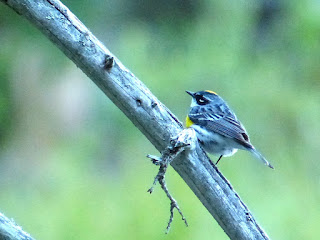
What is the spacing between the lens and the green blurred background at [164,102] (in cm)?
316

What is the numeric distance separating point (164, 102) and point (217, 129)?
4.70ft

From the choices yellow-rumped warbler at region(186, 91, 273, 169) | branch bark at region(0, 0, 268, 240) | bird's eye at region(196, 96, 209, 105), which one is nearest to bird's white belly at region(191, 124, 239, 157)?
yellow-rumped warbler at region(186, 91, 273, 169)

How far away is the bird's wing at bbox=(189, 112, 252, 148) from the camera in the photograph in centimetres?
208

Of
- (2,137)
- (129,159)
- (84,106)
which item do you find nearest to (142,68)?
(129,159)

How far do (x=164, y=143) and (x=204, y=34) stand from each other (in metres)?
2.35

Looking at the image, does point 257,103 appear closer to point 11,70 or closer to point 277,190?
point 277,190

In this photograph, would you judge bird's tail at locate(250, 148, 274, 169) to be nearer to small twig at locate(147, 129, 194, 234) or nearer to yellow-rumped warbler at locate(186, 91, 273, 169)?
yellow-rumped warbler at locate(186, 91, 273, 169)

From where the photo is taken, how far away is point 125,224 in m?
3.16

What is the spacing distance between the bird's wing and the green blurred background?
84 centimetres

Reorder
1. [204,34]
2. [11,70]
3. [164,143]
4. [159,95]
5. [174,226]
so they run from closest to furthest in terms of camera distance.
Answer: [164,143] → [174,226] → [159,95] → [204,34] → [11,70]

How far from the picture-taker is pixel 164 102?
3.53 m

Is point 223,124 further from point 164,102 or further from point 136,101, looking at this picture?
point 164,102

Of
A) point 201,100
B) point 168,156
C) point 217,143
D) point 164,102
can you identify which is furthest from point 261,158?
point 164,102

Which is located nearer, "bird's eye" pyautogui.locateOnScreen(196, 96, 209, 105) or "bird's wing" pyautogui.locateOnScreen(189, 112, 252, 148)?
"bird's wing" pyautogui.locateOnScreen(189, 112, 252, 148)
